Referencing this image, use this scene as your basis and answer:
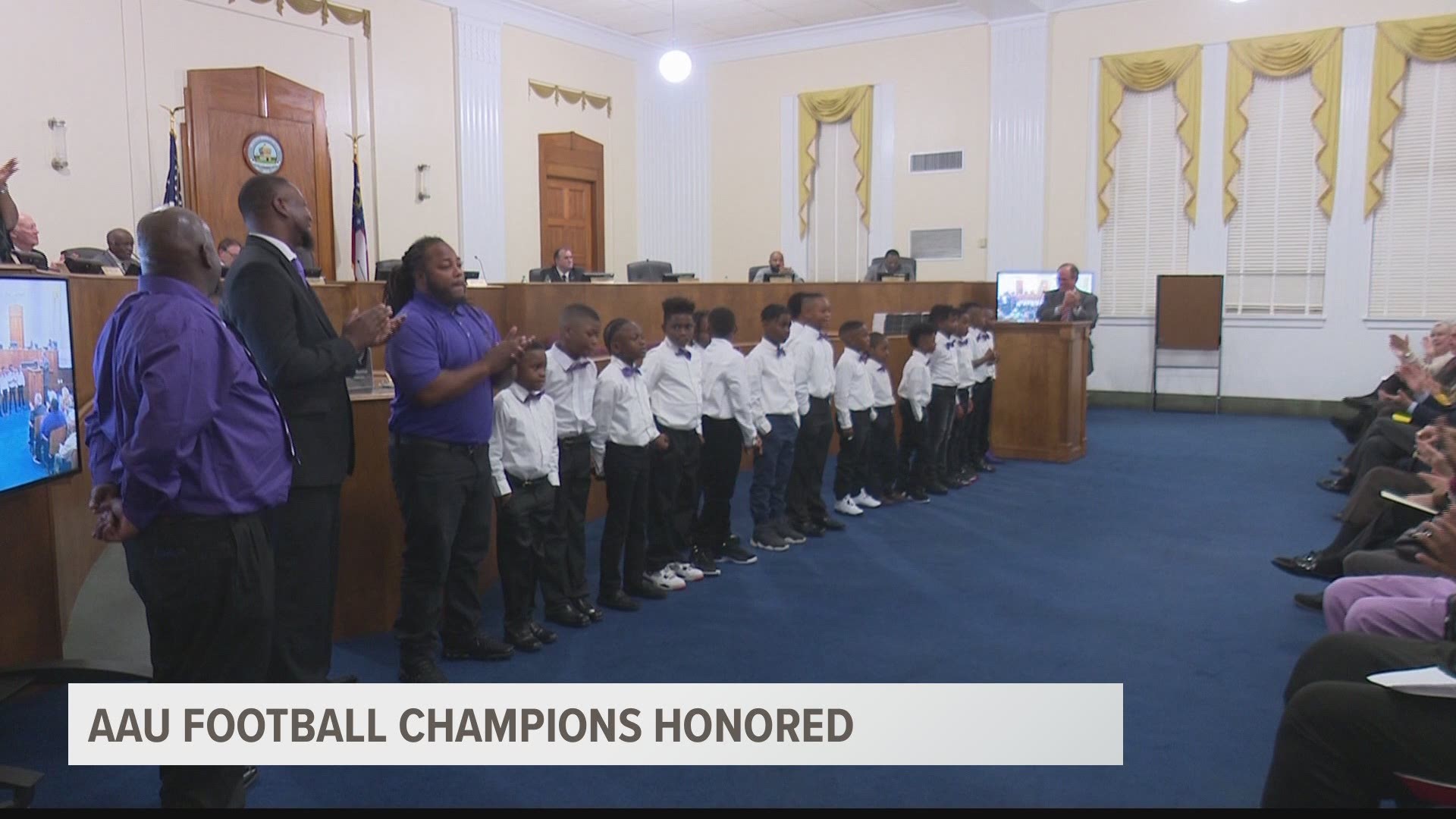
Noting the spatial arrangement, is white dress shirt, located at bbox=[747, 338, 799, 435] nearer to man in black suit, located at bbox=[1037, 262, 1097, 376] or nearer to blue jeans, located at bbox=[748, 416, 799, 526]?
blue jeans, located at bbox=[748, 416, 799, 526]

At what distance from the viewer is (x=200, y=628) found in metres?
2.12

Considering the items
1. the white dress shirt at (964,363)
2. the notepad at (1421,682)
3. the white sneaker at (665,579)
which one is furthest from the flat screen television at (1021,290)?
the notepad at (1421,682)

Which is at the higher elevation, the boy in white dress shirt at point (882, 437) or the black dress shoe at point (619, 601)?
the boy in white dress shirt at point (882, 437)

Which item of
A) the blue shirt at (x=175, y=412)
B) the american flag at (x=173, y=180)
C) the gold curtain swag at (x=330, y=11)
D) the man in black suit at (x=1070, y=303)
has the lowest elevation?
the blue shirt at (x=175, y=412)

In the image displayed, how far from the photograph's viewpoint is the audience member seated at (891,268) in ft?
32.5

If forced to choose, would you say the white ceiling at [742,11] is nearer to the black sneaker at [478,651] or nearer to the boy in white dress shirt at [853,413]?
the boy in white dress shirt at [853,413]

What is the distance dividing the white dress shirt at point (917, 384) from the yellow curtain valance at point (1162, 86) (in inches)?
211

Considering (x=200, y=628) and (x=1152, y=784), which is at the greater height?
(x=200, y=628)

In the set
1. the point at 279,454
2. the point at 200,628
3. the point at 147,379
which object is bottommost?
the point at 200,628

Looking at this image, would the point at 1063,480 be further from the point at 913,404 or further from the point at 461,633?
the point at 461,633

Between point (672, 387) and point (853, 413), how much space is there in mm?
1611

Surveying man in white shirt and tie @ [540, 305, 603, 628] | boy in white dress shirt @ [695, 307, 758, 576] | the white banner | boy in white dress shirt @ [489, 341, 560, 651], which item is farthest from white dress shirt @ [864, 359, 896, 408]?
the white banner

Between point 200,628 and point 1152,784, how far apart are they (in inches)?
91.8

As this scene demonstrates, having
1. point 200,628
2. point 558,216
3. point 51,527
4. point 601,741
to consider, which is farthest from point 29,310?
point 558,216
